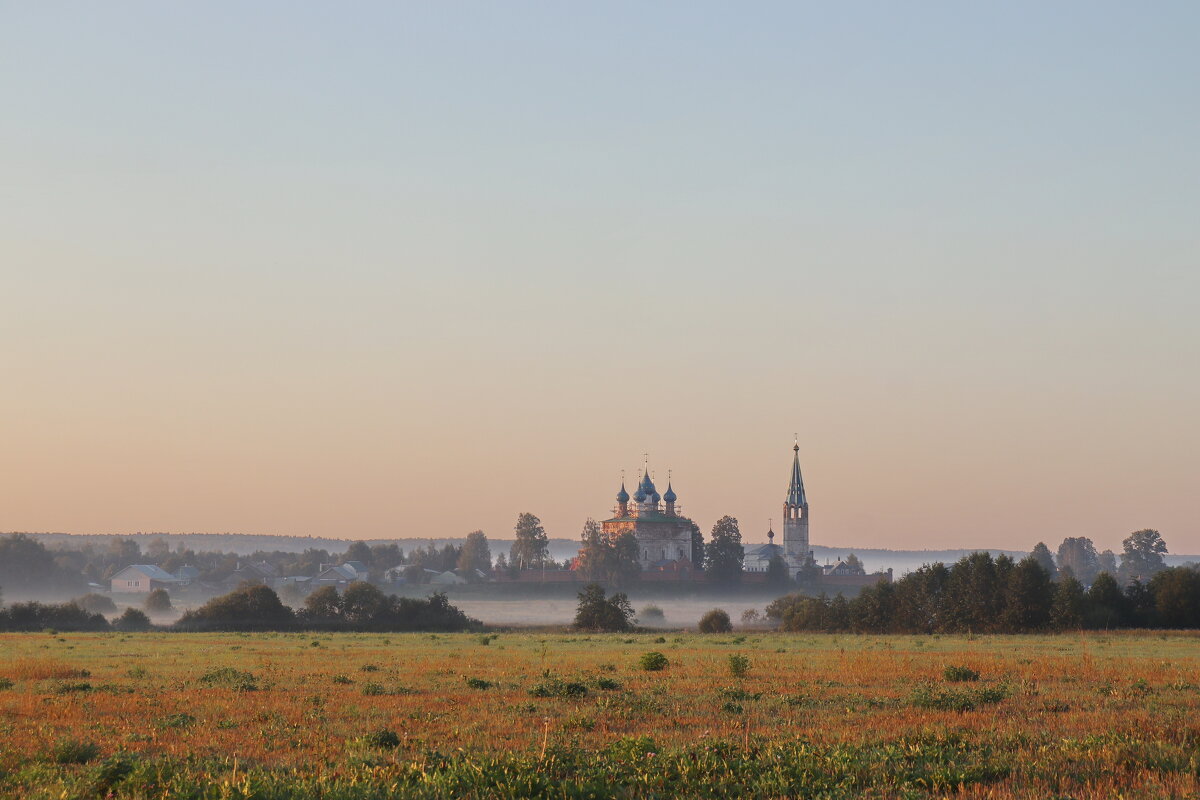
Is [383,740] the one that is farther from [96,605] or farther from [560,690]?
[96,605]

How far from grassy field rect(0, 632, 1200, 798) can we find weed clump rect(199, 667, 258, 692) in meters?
0.14

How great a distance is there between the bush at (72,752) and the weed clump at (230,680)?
37.1ft

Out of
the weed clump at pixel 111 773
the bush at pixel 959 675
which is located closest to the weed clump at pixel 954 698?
the bush at pixel 959 675

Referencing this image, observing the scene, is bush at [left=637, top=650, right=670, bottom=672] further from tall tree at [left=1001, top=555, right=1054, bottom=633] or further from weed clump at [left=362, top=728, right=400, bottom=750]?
tall tree at [left=1001, top=555, right=1054, bottom=633]

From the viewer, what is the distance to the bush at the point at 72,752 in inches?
650

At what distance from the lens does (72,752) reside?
54.7ft

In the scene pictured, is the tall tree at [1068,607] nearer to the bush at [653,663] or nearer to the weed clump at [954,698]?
the bush at [653,663]

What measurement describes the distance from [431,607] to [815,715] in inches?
3778

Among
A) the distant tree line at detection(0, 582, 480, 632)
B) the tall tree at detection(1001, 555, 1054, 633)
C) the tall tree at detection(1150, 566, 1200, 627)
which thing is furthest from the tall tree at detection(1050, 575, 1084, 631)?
the distant tree line at detection(0, 582, 480, 632)

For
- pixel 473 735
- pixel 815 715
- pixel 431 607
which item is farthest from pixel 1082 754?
pixel 431 607

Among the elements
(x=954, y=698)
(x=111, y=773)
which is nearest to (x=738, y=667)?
(x=954, y=698)

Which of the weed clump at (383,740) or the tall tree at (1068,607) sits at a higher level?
the weed clump at (383,740)

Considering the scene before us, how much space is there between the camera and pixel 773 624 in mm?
164750

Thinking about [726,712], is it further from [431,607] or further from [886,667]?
[431,607]
